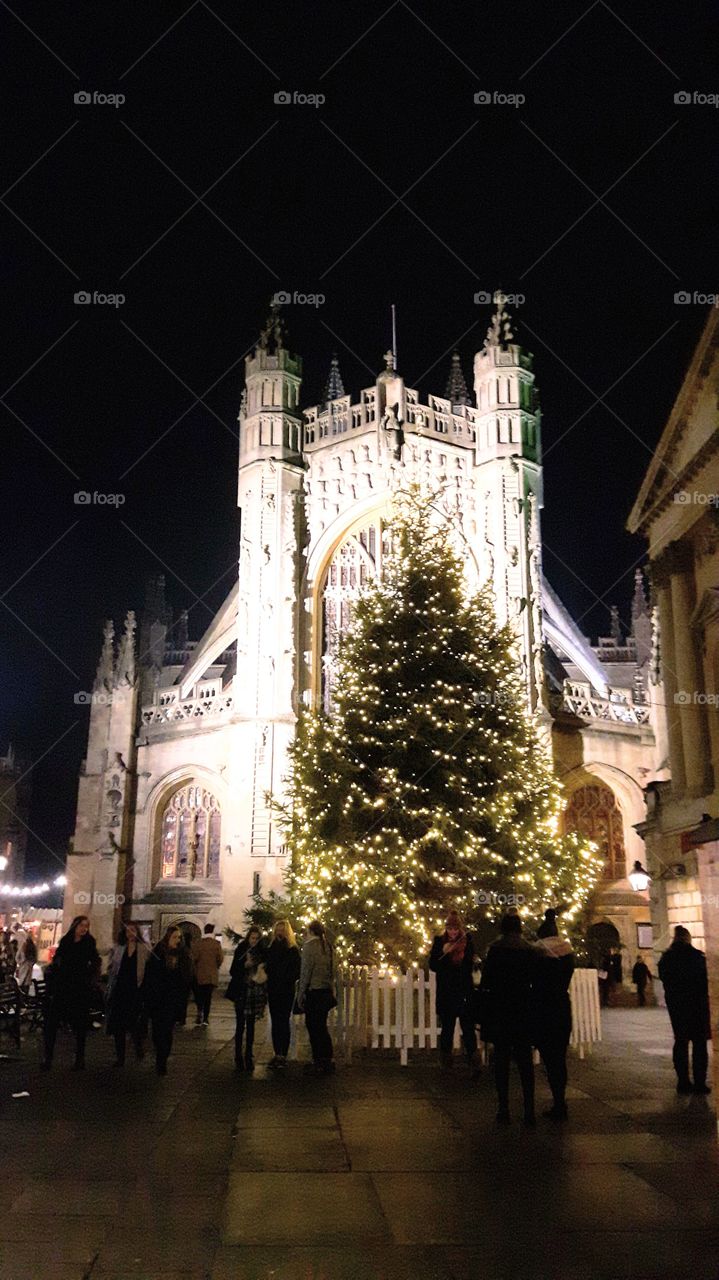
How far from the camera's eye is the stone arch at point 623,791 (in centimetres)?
3469

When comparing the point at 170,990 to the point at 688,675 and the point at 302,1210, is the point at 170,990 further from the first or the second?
the point at 688,675

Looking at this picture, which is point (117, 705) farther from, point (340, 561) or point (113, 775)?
point (340, 561)

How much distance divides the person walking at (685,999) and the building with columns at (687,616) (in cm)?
953

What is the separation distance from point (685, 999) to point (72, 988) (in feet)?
20.1

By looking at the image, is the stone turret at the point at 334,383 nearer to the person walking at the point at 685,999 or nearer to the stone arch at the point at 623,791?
the stone arch at the point at 623,791

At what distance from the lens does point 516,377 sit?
36312 mm

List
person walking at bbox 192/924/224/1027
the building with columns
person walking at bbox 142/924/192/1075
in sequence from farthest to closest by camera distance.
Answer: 1. the building with columns
2. person walking at bbox 192/924/224/1027
3. person walking at bbox 142/924/192/1075

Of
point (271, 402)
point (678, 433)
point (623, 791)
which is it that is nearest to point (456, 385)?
point (271, 402)

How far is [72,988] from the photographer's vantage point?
11.5m

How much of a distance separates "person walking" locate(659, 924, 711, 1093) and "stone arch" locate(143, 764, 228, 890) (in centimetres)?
2534

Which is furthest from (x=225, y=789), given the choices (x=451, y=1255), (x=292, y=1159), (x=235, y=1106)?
(x=451, y=1255)

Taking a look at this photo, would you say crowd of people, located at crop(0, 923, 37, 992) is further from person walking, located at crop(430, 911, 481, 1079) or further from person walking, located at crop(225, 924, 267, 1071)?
person walking, located at crop(430, 911, 481, 1079)

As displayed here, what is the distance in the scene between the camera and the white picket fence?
12531 mm

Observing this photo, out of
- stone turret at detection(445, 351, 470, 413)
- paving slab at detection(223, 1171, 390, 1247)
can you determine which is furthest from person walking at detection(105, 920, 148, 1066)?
stone turret at detection(445, 351, 470, 413)
